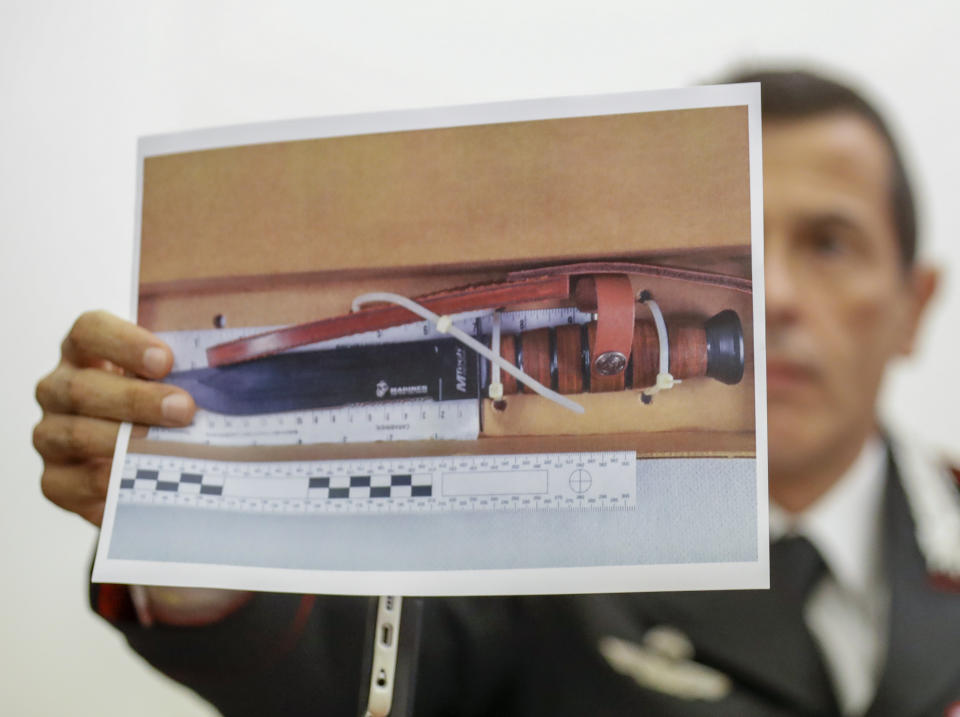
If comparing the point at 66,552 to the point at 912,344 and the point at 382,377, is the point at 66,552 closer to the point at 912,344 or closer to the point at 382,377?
the point at 382,377

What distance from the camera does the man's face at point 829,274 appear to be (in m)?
0.58

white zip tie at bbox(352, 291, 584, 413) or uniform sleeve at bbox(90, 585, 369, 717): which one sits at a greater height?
white zip tie at bbox(352, 291, 584, 413)

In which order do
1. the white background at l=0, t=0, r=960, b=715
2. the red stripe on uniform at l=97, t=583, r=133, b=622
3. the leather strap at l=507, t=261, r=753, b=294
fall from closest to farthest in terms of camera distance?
the leather strap at l=507, t=261, r=753, b=294 → the red stripe on uniform at l=97, t=583, r=133, b=622 → the white background at l=0, t=0, r=960, b=715

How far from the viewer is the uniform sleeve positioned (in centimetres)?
43

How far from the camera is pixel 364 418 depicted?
32 centimetres

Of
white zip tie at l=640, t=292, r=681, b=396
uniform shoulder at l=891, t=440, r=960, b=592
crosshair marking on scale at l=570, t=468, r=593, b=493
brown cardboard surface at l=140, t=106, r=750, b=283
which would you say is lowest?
uniform shoulder at l=891, t=440, r=960, b=592

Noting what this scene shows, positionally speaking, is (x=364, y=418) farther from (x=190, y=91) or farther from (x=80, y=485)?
(x=190, y=91)

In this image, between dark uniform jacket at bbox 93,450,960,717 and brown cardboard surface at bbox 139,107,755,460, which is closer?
brown cardboard surface at bbox 139,107,755,460

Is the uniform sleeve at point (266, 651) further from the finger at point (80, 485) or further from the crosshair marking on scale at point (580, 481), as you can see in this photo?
the crosshair marking on scale at point (580, 481)

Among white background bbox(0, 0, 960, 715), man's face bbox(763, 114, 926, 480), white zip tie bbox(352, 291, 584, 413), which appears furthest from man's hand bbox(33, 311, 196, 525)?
man's face bbox(763, 114, 926, 480)

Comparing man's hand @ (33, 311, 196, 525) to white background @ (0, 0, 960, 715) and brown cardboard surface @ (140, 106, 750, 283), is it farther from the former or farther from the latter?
white background @ (0, 0, 960, 715)

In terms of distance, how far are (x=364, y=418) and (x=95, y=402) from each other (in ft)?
0.51

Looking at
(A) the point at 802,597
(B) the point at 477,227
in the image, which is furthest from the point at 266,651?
(A) the point at 802,597

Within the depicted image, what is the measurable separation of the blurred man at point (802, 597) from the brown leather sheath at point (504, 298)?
0.22 meters
